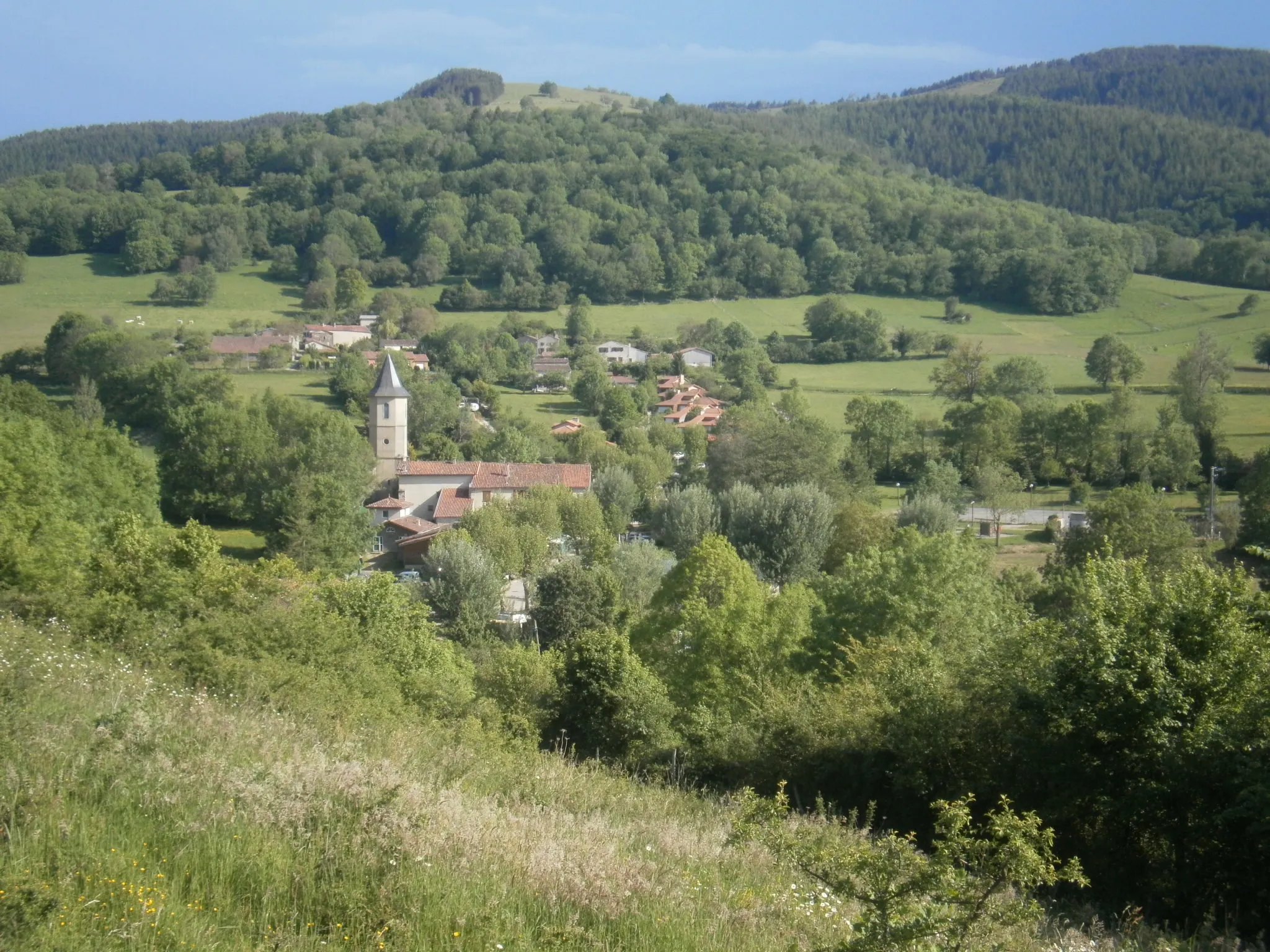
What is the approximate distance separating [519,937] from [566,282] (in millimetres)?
92286

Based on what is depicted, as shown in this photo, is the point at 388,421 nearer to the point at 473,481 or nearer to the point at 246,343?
the point at 473,481

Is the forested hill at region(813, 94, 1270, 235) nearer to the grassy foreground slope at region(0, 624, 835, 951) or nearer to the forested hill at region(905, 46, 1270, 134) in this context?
the forested hill at region(905, 46, 1270, 134)

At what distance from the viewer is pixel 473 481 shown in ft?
138

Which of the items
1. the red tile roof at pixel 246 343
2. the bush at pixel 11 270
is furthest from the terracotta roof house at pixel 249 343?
the bush at pixel 11 270

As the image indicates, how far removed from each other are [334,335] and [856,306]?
3963 centimetres

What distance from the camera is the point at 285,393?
190ft

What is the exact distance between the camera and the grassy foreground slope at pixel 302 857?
13.7ft

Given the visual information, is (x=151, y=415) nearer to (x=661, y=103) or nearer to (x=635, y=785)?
(x=635, y=785)

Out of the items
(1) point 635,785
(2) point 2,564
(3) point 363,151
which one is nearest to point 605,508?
(2) point 2,564

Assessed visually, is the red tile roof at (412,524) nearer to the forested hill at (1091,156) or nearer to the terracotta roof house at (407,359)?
the terracotta roof house at (407,359)

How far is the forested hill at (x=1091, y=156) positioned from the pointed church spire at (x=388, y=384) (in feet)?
329

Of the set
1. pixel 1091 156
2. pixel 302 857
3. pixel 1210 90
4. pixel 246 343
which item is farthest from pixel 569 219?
pixel 1210 90

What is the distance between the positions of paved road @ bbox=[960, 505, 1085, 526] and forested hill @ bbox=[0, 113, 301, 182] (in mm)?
115245

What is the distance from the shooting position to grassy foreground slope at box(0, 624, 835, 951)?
13.7ft
